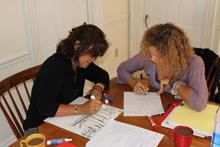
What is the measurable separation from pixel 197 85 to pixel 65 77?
0.75 meters

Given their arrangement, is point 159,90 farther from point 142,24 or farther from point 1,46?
point 142,24

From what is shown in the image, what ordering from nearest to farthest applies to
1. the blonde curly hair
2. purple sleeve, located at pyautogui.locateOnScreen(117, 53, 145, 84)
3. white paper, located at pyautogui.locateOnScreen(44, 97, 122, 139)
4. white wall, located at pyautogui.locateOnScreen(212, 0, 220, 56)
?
white paper, located at pyautogui.locateOnScreen(44, 97, 122, 139) < the blonde curly hair < purple sleeve, located at pyautogui.locateOnScreen(117, 53, 145, 84) < white wall, located at pyautogui.locateOnScreen(212, 0, 220, 56)

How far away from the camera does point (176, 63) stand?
5.58 ft

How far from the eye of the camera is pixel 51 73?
1.66 meters

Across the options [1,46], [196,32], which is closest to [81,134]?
[1,46]

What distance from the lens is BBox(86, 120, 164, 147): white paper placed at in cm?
132

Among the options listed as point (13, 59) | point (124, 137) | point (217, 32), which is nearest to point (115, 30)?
point (217, 32)

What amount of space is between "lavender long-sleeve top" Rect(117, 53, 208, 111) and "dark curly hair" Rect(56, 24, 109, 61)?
0.32 metres

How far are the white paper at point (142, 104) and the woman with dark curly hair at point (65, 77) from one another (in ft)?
0.56

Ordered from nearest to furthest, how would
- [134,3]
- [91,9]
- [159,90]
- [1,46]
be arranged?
[159,90], [1,46], [91,9], [134,3]

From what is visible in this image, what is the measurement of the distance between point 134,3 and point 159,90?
2.02 metres

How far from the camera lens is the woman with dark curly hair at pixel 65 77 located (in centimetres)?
159

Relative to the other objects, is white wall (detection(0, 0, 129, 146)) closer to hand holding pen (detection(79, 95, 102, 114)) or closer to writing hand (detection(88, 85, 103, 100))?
writing hand (detection(88, 85, 103, 100))

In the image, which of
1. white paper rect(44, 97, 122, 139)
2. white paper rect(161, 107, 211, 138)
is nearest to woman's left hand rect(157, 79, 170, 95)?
white paper rect(161, 107, 211, 138)
